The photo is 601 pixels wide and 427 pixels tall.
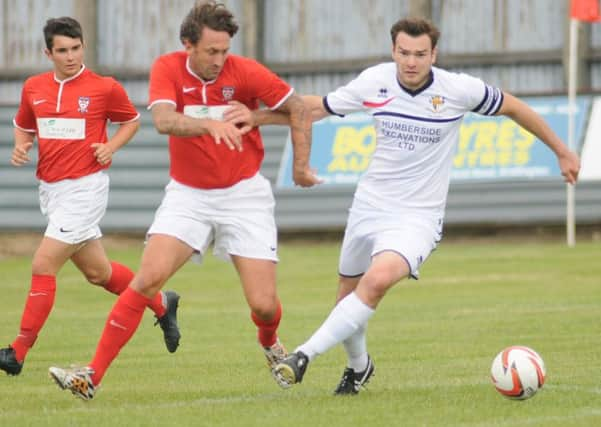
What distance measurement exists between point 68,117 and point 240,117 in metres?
2.28

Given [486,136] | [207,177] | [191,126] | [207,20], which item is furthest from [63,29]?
[486,136]

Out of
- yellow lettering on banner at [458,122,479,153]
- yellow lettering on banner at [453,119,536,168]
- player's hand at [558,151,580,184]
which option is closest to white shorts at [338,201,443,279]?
player's hand at [558,151,580,184]

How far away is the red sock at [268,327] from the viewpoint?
905 cm

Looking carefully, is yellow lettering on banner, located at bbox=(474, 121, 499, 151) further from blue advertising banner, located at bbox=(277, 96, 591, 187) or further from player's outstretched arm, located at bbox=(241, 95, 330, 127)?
player's outstretched arm, located at bbox=(241, 95, 330, 127)

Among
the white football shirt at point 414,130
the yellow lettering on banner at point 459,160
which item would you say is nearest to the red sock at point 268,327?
the white football shirt at point 414,130

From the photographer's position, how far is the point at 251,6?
1012 inches

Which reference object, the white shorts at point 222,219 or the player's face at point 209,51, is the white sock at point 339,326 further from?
the player's face at point 209,51

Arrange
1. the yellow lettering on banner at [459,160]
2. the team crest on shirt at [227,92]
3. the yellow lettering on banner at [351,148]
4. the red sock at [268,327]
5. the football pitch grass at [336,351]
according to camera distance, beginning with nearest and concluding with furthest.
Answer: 1. the football pitch grass at [336,351]
2. the team crest on shirt at [227,92]
3. the red sock at [268,327]
4. the yellow lettering on banner at [459,160]
5. the yellow lettering on banner at [351,148]

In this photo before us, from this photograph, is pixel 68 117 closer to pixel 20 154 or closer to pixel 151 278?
pixel 20 154

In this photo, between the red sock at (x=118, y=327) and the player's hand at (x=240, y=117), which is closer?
the red sock at (x=118, y=327)

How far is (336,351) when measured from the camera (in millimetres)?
11406

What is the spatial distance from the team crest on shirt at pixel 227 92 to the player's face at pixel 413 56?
3.20 feet

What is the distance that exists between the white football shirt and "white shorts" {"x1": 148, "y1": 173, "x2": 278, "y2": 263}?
634mm

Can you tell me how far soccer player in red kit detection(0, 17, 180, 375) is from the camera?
1011 centimetres
